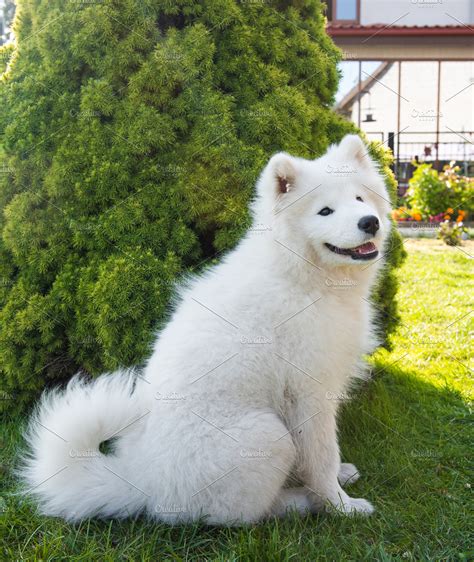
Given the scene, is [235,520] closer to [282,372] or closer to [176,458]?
[176,458]

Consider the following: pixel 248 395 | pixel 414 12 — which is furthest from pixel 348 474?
pixel 414 12

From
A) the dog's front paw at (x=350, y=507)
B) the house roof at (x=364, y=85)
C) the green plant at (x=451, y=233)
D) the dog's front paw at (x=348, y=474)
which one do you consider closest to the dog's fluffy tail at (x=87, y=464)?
the dog's front paw at (x=350, y=507)

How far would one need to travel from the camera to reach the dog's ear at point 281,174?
2.79 m

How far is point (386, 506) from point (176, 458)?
1.18m

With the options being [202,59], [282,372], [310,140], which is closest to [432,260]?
[310,140]

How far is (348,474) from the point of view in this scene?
3.22 metres

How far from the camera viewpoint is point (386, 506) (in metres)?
2.94

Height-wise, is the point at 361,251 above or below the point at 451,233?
above

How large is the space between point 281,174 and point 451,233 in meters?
8.79

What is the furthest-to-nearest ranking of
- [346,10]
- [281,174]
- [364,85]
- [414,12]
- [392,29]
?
[364,85] < [414,12] < [346,10] < [392,29] < [281,174]

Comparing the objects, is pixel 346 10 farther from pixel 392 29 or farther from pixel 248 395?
pixel 248 395

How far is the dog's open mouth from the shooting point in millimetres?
2709

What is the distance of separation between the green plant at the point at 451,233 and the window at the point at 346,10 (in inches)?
231

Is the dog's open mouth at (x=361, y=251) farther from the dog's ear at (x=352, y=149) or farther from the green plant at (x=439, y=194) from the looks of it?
the green plant at (x=439, y=194)
